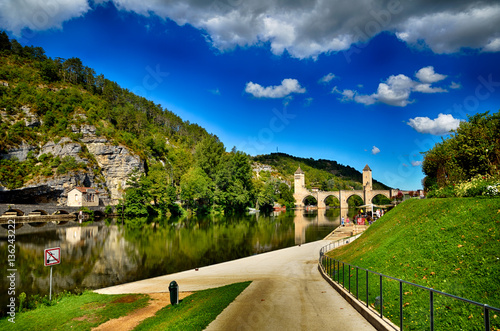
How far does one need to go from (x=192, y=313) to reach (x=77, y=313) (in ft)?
19.6

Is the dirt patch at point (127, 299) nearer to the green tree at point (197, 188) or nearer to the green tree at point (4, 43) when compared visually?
the green tree at point (197, 188)

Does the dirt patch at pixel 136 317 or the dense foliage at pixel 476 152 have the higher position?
the dense foliage at pixel 476 152

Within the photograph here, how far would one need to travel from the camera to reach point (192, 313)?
10.3m

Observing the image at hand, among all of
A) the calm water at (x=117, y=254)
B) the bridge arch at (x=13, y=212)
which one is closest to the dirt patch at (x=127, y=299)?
the calm water at (x=117, y=254)

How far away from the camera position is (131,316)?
1188 centimetres

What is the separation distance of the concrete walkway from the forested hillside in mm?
60258

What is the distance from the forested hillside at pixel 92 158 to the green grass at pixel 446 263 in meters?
70.9

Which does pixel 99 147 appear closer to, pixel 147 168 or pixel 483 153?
pixel 147 168

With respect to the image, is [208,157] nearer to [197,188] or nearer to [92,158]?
[197,188]

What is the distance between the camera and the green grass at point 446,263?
7047 millimetres

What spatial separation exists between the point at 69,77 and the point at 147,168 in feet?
218

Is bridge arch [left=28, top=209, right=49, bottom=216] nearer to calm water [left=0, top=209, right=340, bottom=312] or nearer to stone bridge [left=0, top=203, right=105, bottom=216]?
stone bridge [left=0, top=203, right=105, bottom=216]

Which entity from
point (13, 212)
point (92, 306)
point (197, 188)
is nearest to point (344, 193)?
point (197, 188)

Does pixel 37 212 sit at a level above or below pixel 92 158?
below
